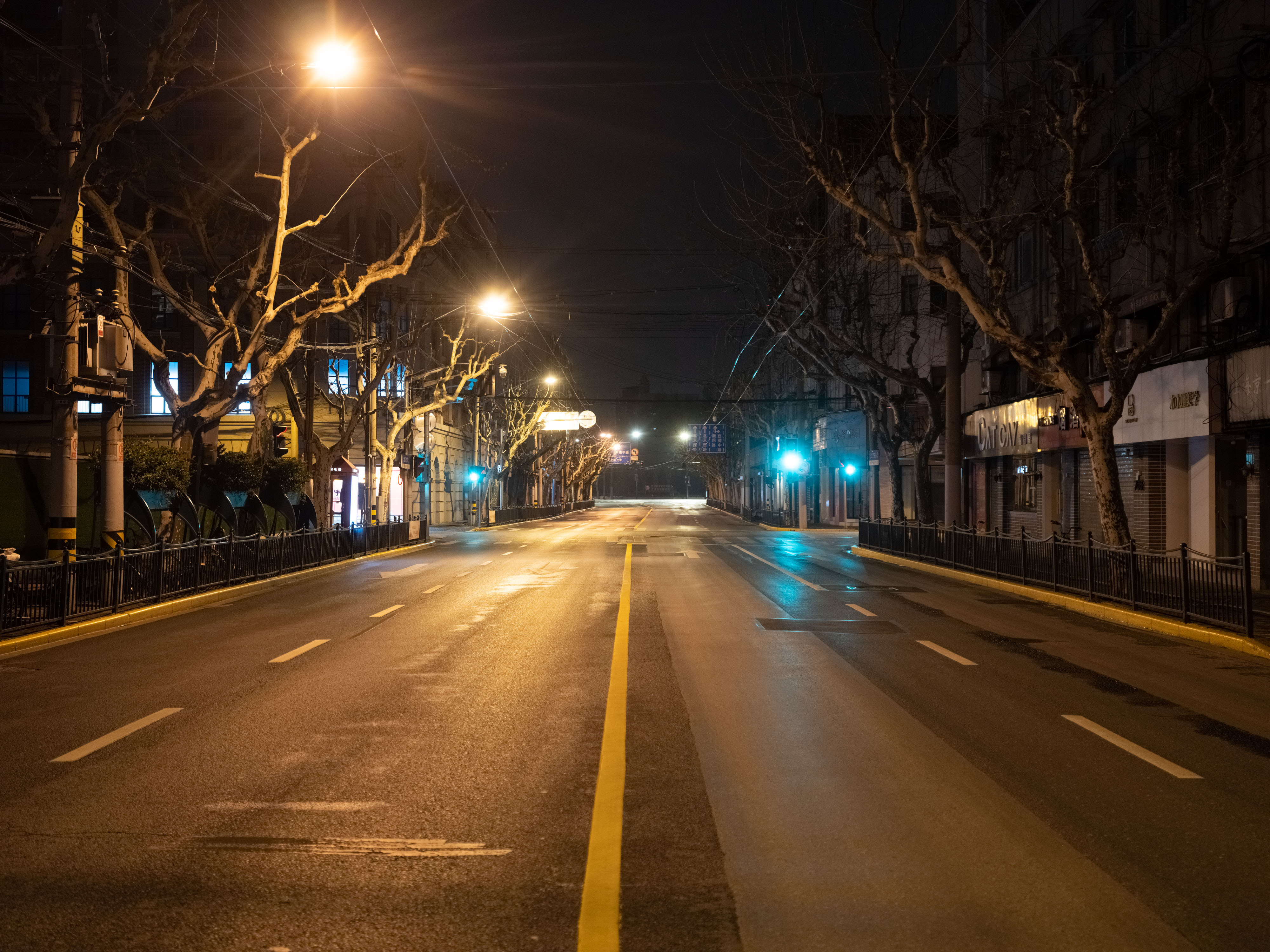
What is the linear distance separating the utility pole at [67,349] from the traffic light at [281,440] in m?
12.2

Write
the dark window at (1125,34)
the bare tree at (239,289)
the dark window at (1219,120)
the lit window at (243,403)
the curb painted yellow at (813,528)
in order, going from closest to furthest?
the dark window at (1219,120), the bare tree at (239,289), the dark window at (1125,34), the lit window at (243,403), the curb painted yellow at (813,528)

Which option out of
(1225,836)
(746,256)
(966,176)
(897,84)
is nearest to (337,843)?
(1225,836)

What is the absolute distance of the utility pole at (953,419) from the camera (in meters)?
27.5

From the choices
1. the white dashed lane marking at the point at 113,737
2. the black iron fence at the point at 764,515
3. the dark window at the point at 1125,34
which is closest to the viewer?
the white dashed lane marking at the point at 113,737

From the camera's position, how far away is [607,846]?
5430 mm

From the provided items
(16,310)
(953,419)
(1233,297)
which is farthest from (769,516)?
(1233,297)

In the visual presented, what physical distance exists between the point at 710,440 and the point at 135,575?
73374 millimetres

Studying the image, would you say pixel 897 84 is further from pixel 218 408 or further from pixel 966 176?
pixel 966 176

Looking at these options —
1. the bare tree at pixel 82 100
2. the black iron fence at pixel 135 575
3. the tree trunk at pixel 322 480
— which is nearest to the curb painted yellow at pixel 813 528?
the tree trunk at pixel 322 480

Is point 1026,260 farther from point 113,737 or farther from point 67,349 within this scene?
point 113,737

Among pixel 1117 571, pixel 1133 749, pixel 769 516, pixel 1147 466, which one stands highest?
pixel 1147 466

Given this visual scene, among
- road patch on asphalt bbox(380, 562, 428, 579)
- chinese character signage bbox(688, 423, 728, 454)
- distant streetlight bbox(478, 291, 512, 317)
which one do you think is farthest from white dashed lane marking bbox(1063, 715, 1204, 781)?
chinese character signage bbox(688, 423, 728, 454)

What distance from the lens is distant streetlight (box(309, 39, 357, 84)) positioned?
58.6 feet

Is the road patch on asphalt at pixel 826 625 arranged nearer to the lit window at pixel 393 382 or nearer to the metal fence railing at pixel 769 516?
the lit window at pixel 393 382
